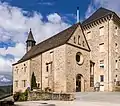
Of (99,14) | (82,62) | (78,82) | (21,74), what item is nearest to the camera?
(78,82)

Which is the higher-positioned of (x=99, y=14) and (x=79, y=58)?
(x=99, y=14)

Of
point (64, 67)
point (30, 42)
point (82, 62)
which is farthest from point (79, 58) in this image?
point (30, 42)

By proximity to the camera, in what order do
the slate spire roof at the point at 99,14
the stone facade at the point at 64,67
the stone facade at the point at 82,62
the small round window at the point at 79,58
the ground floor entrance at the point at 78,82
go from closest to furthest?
the stone facade at the point at 64,67 → the stone facade at the point at 82,62 → the ground floor entrance at the point at 78,82 → the small round window at the point at 79,58 → the slate spire roof at the point at 99,14

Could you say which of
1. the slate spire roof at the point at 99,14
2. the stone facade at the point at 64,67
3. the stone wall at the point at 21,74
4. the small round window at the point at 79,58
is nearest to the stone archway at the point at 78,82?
the stone facade at the point at 64,67

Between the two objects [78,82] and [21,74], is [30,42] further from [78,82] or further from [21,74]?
[78,82]

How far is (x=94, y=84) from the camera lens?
51.4 m

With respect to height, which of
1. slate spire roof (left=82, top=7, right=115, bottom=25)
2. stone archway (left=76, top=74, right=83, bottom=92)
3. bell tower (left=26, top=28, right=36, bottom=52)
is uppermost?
slate spire roof (left=82, top=7, right=115, bottom=25)

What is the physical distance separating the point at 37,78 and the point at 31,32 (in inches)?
1079

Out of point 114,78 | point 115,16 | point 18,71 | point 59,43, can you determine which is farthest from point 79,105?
point 18,71

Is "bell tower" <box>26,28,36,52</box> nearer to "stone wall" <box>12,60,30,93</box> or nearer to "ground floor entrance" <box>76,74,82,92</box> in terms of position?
"stone wall" <box>12,60,30,93</box>

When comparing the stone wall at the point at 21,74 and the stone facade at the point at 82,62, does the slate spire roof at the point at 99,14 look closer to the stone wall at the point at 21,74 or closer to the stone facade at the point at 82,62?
the stone facade at the point at 82,62

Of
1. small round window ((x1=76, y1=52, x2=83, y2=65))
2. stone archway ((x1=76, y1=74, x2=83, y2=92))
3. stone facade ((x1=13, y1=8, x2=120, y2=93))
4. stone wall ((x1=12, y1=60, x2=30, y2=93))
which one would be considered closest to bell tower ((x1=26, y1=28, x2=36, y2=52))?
stone wall ((x1=12, y1=60, x2=30, y2=93))

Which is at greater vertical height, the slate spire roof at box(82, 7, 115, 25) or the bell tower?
the slate spire roof at box(82, 7, 115, 25)

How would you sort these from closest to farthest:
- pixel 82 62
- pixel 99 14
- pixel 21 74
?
pixel 82 62 < pixel 99 14 < pixel 21 74
